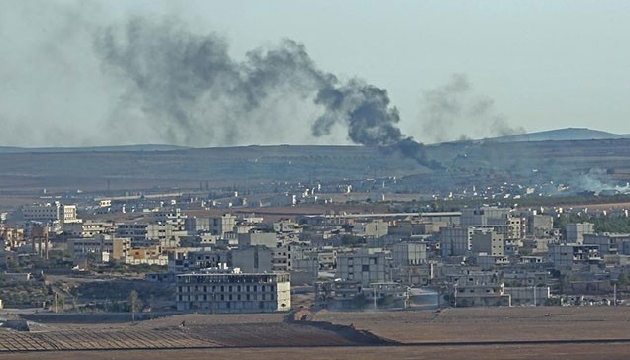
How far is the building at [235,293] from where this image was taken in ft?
158

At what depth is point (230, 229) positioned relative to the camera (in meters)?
72.9

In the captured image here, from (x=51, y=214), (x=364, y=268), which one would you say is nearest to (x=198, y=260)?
(x=364, y=268)

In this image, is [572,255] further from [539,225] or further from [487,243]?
[539,225]

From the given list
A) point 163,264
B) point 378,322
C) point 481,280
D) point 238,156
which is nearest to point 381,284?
point 481,280

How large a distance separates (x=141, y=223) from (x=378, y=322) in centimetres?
2925

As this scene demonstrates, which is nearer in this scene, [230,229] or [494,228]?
[494,228]

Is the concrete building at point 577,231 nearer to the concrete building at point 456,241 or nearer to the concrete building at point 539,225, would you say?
the concrete building at point 456,241

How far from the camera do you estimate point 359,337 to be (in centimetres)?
4122

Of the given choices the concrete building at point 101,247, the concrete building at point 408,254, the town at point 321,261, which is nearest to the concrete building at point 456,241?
the town at point 321,261

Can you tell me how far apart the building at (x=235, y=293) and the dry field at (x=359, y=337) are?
179 centimetres

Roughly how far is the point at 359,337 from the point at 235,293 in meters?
7.79

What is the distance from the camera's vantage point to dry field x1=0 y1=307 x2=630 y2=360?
3853cm

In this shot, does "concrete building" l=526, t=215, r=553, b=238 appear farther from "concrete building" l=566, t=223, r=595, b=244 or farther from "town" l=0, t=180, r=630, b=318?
"concrete building" l=566, t=223, r=595, b=244

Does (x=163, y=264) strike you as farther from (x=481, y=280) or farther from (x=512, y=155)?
(x=512, y=155)
